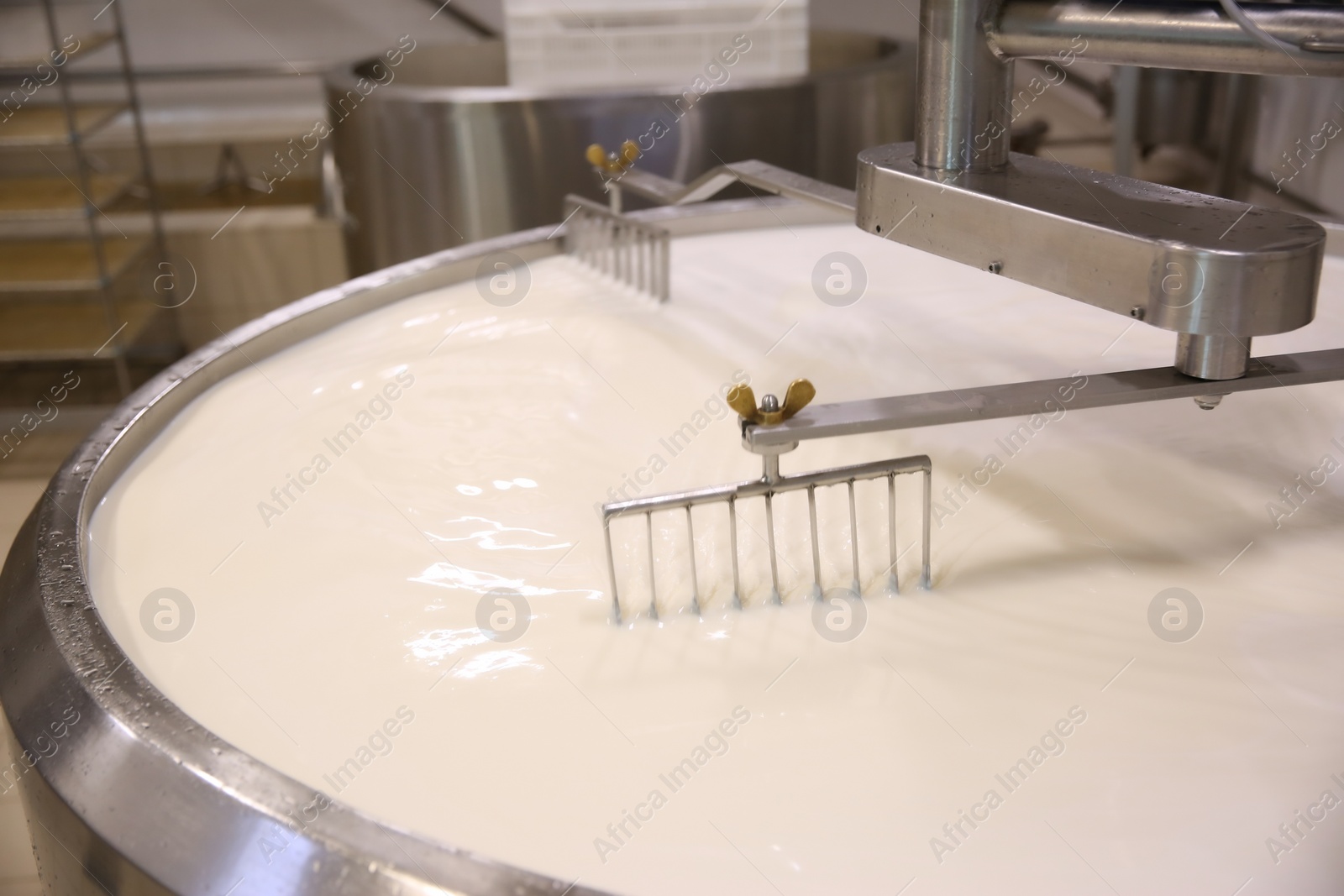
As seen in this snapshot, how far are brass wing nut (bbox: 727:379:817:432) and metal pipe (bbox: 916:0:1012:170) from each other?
1.06 ft

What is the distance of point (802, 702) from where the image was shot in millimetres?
951

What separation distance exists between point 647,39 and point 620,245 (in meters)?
1.52

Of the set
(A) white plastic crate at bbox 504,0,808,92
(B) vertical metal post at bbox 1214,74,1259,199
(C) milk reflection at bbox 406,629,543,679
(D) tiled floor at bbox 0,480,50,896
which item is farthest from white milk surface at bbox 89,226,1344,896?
(B) vertical metal post at bbox 1214,74,1259,199

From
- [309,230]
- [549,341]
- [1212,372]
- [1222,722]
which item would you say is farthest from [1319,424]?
[309,230]

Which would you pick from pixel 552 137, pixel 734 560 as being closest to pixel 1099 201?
pixel 734 560

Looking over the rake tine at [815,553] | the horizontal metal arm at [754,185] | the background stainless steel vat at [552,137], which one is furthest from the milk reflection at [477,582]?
the background stainless steel vat at [552,137]

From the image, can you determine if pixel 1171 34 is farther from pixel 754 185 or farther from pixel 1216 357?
pixel 754 185

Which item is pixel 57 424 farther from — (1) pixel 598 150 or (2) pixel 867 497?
(2) pixel 867 497

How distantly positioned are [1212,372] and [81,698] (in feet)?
3.10

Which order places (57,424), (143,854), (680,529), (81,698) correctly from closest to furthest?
(143,854)
(81,698)
(680,529)
(57,424)

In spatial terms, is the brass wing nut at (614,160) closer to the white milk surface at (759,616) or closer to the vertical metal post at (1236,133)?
the white milk surface at (759,616)

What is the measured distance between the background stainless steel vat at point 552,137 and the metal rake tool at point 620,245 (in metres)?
1.04

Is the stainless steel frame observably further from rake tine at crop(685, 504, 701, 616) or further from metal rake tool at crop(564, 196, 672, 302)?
metal rake tool at crop(564, 196, 672, 302)

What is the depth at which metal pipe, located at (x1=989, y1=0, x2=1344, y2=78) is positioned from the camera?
2.72 ft
